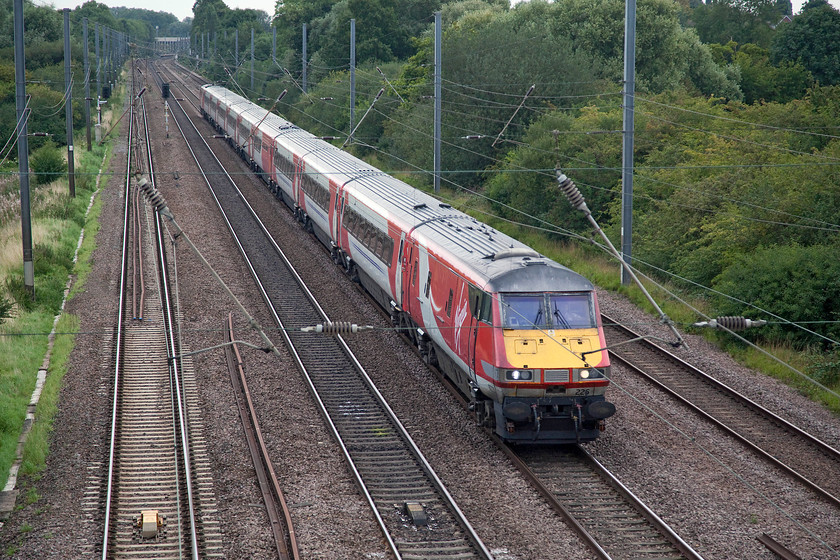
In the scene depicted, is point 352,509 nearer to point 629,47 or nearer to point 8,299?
point 8,299

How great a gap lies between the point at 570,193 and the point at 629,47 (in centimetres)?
1543

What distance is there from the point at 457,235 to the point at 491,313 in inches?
153

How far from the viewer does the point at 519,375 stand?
543 inches

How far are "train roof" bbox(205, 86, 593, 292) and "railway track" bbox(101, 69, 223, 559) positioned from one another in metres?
5.60

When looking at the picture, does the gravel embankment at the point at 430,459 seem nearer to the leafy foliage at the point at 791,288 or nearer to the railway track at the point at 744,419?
the railway track at the point at 744,419

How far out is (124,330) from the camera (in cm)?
2097

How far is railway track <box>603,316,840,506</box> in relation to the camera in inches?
554

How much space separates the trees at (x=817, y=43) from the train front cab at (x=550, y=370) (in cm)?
5085

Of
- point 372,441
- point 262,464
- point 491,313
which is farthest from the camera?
point 372,441

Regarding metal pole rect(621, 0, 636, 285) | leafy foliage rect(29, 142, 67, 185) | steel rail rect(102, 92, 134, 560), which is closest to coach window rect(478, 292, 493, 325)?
steel rail rect(102, 92, 134, 560)

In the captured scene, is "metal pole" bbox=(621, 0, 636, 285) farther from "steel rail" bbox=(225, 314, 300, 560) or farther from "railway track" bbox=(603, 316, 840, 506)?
"steel rail" bbox=(225, 314, 300, 560)

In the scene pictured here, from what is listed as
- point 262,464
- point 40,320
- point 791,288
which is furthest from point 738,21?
point 262,464

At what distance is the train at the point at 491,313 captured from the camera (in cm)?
1392

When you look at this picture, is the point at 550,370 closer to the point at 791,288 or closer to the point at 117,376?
the point at 791,288
